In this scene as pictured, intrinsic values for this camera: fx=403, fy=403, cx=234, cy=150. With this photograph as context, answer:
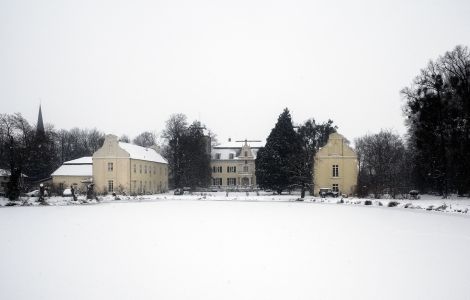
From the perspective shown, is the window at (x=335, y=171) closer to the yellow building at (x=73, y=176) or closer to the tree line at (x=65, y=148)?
the tree line at (x=65, y=148)

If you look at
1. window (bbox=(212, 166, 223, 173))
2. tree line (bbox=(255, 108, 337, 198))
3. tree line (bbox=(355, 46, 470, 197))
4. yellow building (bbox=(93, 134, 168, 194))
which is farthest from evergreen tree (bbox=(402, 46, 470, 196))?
window (bbox=(212, 166, 223, 173))

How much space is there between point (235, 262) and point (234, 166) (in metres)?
71.2

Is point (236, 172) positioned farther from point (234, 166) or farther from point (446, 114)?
point (446, 114)

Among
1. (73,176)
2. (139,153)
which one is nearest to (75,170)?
(73,176)

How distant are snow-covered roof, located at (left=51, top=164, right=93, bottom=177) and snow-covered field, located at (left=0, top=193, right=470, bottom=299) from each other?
144ft

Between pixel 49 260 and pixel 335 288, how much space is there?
723 cm

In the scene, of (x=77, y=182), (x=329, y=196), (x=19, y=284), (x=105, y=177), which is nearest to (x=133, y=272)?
(x=19, y=284)

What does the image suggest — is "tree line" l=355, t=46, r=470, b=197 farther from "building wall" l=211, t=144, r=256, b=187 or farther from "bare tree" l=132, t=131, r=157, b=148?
"bare tree" l=132, t=131, r=157, b=148

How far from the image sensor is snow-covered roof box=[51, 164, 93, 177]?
5881 centimetres

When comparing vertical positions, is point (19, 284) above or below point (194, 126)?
below

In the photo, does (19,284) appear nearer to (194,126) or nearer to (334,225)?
(334,225)

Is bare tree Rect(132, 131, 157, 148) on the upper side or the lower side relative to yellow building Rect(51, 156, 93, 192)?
upper

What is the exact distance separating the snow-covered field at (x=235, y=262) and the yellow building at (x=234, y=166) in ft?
208

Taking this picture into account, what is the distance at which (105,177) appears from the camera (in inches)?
2197
